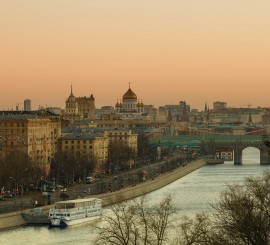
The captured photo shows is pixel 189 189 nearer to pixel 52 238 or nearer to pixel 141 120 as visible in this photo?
pixel 52 238

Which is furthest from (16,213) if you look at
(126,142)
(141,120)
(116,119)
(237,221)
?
(141,120)

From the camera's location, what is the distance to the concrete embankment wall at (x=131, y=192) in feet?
160

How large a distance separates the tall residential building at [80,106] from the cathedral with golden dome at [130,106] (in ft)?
46.4

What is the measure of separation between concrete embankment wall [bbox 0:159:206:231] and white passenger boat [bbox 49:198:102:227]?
1316mm

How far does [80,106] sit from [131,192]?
289ft

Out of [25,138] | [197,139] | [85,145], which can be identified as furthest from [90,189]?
[197,139]

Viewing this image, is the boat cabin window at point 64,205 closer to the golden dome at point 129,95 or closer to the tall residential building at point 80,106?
the tall residential building at point 80,106

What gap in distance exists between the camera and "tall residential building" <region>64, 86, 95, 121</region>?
461 feet

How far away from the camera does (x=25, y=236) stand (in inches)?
1812

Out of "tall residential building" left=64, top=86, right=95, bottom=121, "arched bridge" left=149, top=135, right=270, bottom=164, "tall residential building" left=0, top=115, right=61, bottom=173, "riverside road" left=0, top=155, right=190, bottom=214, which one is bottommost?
"riverside road" left=0, top=155, right=190, bottom=214

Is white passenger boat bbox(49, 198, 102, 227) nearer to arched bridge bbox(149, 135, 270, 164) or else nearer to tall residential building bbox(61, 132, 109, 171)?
tall residential building bbox(61, 132, 109, 171)

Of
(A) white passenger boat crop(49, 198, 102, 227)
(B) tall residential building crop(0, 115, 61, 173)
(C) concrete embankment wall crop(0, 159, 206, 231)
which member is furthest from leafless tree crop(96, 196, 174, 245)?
(B) tall residential building crop(0, 115, 61, 173)

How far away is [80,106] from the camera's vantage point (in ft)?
506

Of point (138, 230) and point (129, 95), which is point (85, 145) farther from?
point (129, 95)
